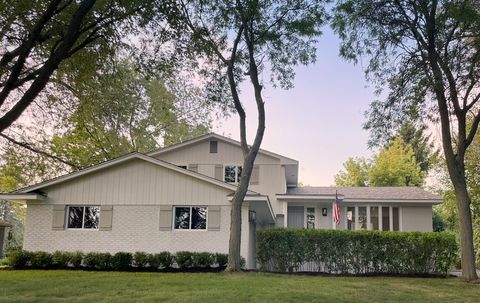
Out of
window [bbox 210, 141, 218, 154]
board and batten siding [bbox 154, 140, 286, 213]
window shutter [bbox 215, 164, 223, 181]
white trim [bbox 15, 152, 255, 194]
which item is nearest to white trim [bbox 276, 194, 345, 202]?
board and batten siding [bbox 154, 140, 286, 213]

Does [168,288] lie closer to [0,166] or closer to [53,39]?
[53,39]

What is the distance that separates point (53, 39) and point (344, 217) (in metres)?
15.6

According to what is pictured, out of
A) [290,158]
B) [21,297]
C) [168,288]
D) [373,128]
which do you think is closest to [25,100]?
Answer: [21,297]

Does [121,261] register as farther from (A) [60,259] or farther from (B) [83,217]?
(B) [83,217]

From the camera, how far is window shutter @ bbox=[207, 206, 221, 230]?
51.9 feet

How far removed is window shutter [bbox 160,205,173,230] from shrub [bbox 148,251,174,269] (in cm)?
110

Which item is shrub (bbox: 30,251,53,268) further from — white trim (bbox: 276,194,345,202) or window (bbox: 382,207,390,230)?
window (bbox: 382,207,390,230)

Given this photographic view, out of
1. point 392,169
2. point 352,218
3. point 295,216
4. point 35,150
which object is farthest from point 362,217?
point 35,150

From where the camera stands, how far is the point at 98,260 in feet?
49.7

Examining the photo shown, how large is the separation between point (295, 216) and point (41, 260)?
11.9 m

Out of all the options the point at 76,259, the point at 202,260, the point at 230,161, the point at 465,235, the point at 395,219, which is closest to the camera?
the point at 465,235

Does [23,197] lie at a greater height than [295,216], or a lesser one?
greater

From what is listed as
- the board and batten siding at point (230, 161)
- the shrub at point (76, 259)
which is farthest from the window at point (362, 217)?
the shrub at point (76, 259)

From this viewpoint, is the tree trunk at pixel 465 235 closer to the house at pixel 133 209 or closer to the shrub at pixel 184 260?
the house at pixel 133 209
